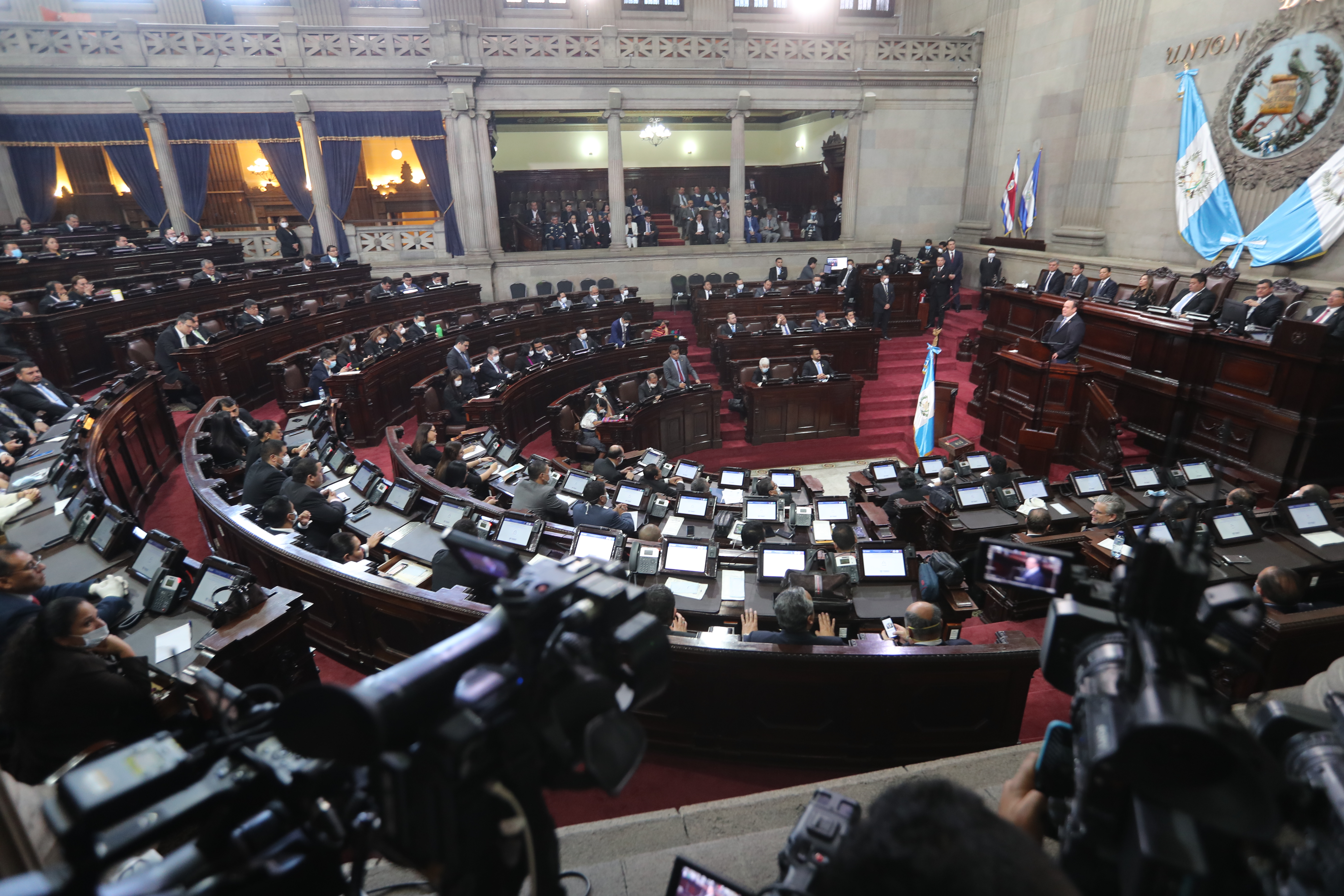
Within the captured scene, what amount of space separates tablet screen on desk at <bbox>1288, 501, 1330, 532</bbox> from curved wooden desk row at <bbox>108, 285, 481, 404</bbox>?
10.6 metres

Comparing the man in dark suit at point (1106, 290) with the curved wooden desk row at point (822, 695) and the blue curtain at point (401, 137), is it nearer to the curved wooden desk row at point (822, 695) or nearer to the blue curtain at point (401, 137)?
the curved wooden desk row at point (822, 695)

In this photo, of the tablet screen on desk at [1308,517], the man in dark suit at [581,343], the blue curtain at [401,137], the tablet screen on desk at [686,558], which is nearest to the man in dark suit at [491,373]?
the man in dark suit at [581,343]

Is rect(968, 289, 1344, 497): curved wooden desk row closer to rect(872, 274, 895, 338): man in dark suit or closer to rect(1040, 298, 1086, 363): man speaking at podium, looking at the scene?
rect(1040, 298, 1086, 363): man speaking at podium

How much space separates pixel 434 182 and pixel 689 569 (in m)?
13.6

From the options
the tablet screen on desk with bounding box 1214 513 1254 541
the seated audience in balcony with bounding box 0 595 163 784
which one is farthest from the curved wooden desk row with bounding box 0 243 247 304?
the tablet screen on desk with bounding box 1214 513 1254 541

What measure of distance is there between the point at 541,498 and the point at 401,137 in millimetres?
12350

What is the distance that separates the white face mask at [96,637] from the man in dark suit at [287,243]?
14.2m

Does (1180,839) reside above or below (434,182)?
below

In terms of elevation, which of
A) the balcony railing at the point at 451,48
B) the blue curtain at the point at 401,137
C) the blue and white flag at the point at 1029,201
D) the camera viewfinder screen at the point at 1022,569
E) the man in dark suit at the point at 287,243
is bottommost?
the camera viewfinder screen at the point at 1022,569

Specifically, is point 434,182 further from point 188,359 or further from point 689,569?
point 689,569

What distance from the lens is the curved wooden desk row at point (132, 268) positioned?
10.2 metres

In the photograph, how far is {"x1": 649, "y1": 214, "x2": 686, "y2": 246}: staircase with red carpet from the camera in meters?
19.3

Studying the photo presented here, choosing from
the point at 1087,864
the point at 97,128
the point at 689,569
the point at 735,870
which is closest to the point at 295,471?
the point at 689,569

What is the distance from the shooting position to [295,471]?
5.14 metres
